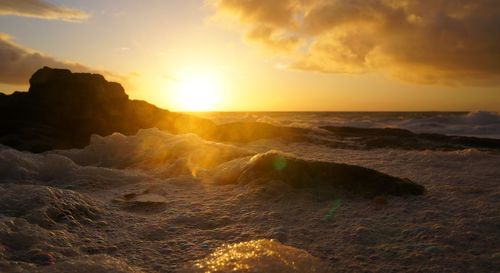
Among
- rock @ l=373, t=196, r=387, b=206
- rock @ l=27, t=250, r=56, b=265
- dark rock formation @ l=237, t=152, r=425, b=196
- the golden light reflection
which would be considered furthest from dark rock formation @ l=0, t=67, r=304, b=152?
the golden light reflection

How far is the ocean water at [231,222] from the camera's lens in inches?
118

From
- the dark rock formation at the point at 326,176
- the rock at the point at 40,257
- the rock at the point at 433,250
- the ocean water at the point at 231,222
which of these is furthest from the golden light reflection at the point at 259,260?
the dark rock formation at the point at 326,176

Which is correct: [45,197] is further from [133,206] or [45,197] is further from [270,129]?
[270,129]

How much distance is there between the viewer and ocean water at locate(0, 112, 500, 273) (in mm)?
2990

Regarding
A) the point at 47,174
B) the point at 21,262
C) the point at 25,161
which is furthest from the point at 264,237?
the point at 25,161

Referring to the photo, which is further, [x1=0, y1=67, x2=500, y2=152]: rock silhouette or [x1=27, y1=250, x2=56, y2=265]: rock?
[x1=0, y1=67, x2=500, y2=152]: rock silhouette

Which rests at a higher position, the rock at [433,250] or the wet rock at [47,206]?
the wet rock at [47,206]

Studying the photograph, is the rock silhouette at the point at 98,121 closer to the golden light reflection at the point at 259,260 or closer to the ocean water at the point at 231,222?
the ocean water at the point at 231,222

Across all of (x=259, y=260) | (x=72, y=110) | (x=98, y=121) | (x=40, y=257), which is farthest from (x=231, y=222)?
(x=72, y=110)

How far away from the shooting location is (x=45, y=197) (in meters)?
4.16

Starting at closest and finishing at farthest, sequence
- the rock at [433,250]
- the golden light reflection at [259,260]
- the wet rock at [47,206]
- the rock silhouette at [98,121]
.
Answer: the golden light reflection at [259,260], the rock at [433,250], the wet rock at [47,206], the rock silhouette at [98,121]

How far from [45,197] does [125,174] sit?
2.46 metres

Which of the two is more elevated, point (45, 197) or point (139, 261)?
point (45, 197)

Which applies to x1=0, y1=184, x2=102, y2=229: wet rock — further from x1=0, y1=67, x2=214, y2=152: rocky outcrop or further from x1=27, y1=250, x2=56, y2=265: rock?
x1=0, y1=67, x2=214, y2=152: rocky outcrop
